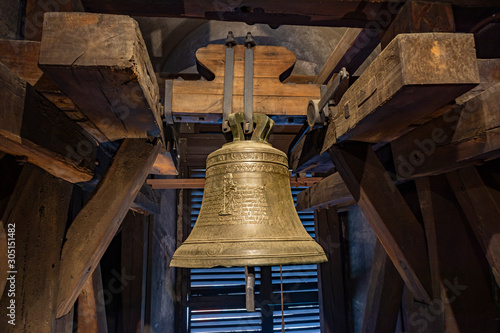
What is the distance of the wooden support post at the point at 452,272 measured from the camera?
173 centimetres

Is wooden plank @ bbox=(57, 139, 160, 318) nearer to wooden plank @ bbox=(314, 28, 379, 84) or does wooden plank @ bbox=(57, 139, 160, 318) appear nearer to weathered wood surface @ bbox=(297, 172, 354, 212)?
wooden plank @ bbox=(314, 28, 379, 84)

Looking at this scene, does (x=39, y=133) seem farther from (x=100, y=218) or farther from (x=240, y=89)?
(x=240, y=89)

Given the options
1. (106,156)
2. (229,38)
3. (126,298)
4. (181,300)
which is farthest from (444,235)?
(181,300)

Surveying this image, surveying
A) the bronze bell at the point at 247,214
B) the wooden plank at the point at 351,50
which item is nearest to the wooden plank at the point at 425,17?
the wooden plank at the point at 351,50

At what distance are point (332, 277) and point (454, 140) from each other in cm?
291

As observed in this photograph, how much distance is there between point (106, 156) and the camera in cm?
205

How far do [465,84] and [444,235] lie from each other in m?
0.91

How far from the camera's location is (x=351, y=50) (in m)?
2.25

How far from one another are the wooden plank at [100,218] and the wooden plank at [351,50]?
1.34 meters

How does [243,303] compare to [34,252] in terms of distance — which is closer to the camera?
[34,252]

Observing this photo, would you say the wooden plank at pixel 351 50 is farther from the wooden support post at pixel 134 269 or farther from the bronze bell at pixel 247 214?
the wooden support post at pixel 134 269

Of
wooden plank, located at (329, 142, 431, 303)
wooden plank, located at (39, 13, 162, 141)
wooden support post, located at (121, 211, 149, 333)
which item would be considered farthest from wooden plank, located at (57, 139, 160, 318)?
wooden support post, located at (121, 211, 149, 333)

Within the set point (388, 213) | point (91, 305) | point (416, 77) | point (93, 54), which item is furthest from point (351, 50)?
point (91, 305)

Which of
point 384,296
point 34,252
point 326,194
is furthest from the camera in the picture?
point 326,194
